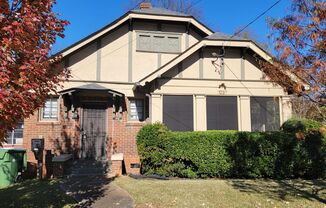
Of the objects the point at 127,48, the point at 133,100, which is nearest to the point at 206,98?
the point at 133,100

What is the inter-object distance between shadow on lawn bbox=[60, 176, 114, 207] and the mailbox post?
158 cm

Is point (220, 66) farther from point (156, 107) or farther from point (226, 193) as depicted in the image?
point (226, 193)

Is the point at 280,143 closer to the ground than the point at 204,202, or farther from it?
farther from it

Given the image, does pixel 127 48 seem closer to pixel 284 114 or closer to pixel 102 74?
pixel 102 74

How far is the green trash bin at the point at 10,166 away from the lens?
984 cm

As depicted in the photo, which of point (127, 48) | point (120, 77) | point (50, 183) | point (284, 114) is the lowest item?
point (50, 183)

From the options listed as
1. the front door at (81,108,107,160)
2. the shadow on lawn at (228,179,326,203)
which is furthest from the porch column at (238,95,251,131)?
the front door at (81,108,107,160)

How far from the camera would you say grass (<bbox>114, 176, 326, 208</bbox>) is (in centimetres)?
692

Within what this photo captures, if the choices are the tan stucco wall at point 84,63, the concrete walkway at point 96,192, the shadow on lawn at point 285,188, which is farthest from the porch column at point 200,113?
the tan stucco wall at point 84,63

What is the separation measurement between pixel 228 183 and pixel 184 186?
1.55m

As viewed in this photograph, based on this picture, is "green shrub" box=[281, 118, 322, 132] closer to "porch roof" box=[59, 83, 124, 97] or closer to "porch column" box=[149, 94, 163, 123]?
"porch column" box=[149, 94, 163, 123]

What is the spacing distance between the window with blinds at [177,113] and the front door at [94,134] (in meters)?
2.63

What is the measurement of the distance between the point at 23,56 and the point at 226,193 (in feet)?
19.3

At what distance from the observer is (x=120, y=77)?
42.6 ft
